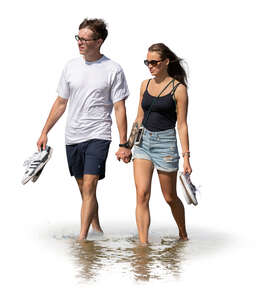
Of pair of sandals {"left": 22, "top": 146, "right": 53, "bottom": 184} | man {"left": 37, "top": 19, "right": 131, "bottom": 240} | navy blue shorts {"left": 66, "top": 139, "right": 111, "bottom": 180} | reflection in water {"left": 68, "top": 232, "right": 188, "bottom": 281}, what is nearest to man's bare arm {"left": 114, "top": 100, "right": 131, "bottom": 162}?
man {"left": 37, "top": 19, "right": 131, "bottom": 240}

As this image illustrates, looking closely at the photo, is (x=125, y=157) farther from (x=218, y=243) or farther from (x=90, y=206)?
(x=218, y=243)

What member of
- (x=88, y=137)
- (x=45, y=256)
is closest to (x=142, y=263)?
(x=45, y=256)

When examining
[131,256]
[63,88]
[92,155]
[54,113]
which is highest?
[63,88]

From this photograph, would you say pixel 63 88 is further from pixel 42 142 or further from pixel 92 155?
pixel 92 155

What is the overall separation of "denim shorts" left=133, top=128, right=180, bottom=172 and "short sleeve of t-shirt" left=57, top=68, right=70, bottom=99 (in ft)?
4.27

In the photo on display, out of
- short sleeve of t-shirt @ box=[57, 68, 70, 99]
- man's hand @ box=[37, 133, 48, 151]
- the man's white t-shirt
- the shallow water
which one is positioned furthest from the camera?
man's hand @ box=[37, 133, 48, 151]

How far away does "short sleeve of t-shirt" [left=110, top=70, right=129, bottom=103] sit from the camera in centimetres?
1126

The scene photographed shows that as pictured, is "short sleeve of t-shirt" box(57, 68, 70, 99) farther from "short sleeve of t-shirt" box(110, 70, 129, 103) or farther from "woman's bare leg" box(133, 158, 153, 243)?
"woman's bare leg" box(133, 158, 153, 243)

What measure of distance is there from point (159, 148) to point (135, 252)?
136 centimetres

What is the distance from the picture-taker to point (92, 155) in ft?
37.0

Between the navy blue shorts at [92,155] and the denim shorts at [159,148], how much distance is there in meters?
0.51

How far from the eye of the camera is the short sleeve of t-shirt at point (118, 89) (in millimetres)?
11258

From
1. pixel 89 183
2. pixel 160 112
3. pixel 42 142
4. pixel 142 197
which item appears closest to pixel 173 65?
pixel 160 112

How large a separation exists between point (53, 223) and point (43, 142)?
172 cm
